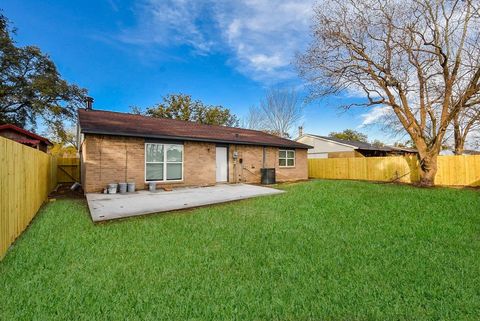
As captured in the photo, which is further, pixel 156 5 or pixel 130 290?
pixel 156 5

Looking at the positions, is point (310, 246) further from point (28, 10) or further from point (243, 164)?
point (28, 10)

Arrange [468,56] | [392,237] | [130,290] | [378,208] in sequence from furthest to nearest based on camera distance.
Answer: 1. [468,56]
2. [378,208]
3. [392,237]
4. [130,290]

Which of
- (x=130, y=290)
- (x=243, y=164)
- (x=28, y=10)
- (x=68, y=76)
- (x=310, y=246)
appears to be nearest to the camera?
(x=130, y=290)

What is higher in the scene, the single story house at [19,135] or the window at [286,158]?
the single story house at [19,135]

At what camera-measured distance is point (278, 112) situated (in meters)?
29.6

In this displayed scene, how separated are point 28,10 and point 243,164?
13791mm

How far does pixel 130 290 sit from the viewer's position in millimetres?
2746

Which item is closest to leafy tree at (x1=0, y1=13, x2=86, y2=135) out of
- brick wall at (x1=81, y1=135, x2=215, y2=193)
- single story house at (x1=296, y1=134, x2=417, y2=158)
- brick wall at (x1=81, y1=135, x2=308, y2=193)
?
brick wall at (x1=81, y1=135, x2=308, y2=193)

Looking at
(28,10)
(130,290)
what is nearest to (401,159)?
(130,290)

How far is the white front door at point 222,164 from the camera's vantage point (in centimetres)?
1282

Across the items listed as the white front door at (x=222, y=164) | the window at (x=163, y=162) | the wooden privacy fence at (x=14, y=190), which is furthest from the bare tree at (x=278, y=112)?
the wooden privacy fence at (x=14, y=190)

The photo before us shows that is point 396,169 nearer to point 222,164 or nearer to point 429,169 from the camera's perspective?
point 429,169

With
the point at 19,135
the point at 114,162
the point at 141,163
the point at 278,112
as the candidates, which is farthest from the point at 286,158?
the point at 19,135

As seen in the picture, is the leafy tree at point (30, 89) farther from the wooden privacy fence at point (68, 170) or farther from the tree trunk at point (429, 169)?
the tree trunk at point (429, 169)
